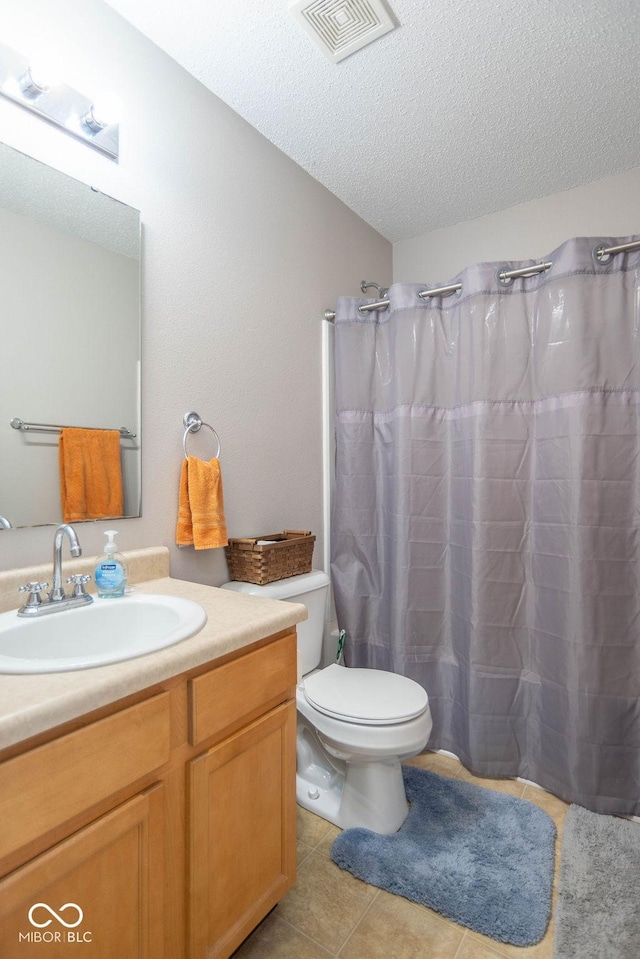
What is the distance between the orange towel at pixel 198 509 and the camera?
1.56 m

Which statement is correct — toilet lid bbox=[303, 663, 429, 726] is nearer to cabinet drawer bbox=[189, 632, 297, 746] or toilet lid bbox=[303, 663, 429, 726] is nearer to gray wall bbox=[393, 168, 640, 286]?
cabinet drawer bbox=[189, 632, 297, 746]

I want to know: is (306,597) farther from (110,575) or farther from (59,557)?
(59,557)

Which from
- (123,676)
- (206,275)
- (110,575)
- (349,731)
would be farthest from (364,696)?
(206,275)

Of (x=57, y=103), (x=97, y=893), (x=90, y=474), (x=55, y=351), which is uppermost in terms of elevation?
(x=57, y=103)

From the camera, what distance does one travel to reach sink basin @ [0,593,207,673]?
3.34ft

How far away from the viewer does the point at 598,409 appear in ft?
5.70

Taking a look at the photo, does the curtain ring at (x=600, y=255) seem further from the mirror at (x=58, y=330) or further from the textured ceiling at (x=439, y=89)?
the mirror at (x=58, y=330)

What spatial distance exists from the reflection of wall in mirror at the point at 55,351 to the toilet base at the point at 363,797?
44.1 inches

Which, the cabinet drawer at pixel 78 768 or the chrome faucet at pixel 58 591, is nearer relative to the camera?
the cabinet drawer at pixel 78 768

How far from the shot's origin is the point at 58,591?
1167mm

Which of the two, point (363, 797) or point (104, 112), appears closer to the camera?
point (104, 112)

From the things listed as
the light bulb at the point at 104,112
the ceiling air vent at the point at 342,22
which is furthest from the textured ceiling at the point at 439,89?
the light bulb at the point at 104,112

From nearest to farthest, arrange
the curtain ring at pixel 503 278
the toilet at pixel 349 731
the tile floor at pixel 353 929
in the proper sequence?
the tile floor at pixel 353 929
the toilet at pixel 349 731
the curtain ring at pixel 503 278

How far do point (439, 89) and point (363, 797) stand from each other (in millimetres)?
2331
